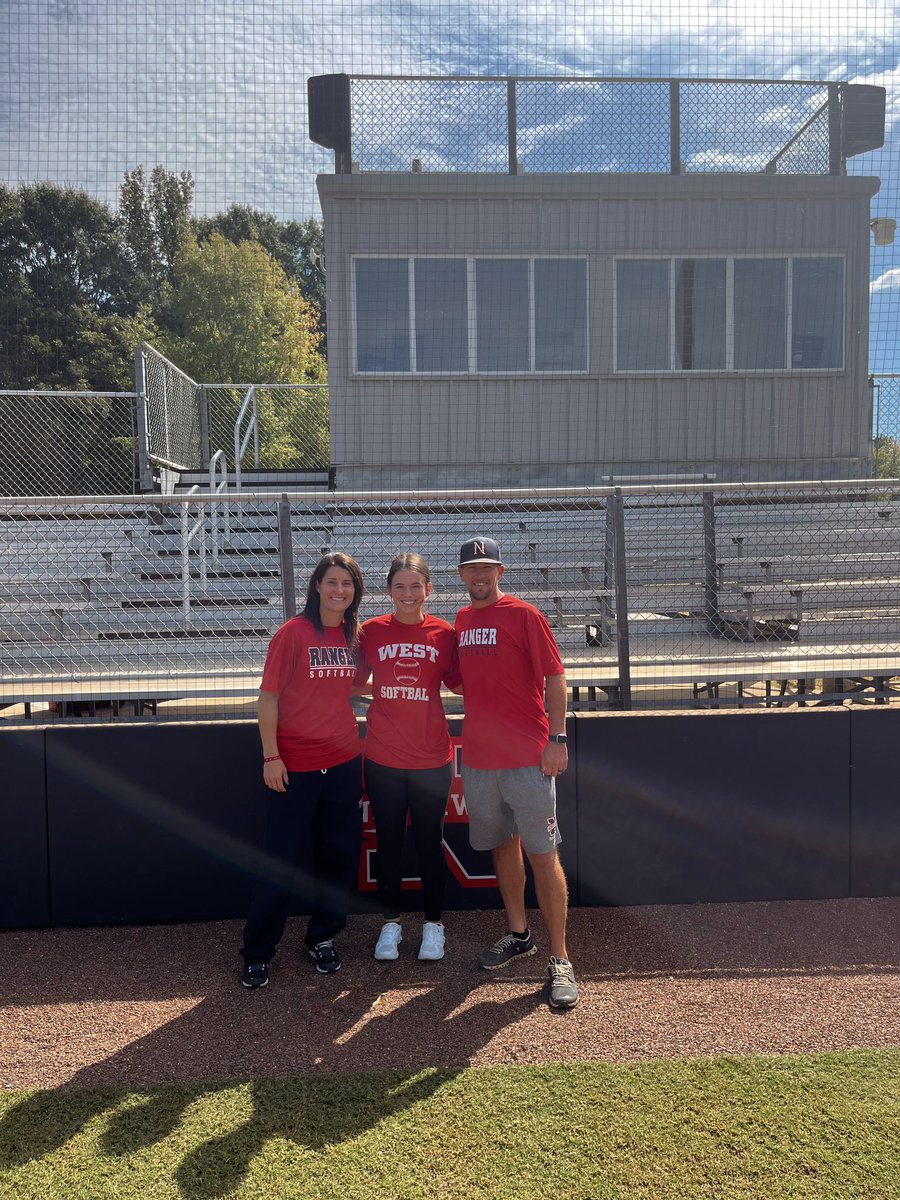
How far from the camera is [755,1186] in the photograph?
242 centimetres

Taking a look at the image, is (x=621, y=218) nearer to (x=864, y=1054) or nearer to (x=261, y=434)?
(x=261, y=434)

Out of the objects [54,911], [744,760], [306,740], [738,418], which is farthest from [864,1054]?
[738,418]

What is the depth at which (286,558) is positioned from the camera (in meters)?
4.38

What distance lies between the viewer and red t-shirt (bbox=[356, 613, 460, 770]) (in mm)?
3781

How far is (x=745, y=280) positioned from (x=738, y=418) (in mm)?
1557

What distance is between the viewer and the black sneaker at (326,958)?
12.5 feet

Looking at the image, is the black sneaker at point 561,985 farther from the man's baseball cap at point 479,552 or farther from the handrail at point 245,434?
the handrail at point 245,434

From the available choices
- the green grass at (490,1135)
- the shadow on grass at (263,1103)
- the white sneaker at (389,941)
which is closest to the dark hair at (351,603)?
the white sneaker at (389,941)

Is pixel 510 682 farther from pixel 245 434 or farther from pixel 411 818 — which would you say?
pixel 245 434

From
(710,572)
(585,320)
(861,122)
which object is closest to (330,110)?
(585,320)

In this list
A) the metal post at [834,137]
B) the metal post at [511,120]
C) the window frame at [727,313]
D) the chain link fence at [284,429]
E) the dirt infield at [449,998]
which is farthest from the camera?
the chain link fence at [284,429]

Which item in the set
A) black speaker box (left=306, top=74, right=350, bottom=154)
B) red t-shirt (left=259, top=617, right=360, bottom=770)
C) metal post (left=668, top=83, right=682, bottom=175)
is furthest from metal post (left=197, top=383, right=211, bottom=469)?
red t-shirt (left=259, top=617, right=360, bottom=770)

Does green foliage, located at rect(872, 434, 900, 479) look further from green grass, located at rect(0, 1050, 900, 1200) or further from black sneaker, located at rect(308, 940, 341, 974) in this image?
black sneaker, located at rect(308, 940, 341, 974)

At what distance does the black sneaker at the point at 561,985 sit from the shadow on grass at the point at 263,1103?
0.54ft
